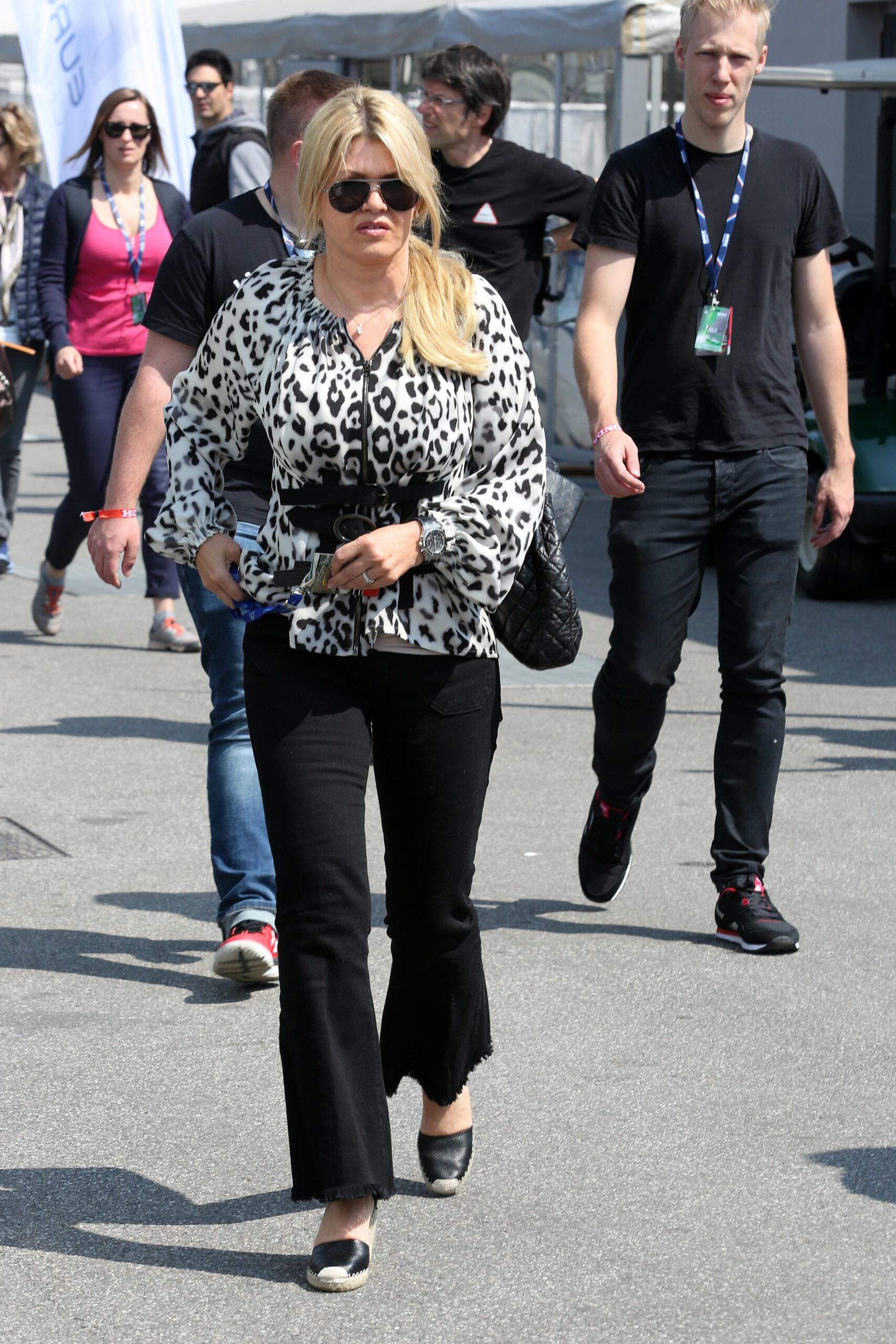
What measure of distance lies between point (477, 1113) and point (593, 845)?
137 centimetres

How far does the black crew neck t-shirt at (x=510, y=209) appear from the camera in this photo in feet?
22.9

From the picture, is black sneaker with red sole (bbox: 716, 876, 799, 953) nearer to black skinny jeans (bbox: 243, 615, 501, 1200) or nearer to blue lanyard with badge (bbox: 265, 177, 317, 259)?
black skinny jeans (bbox: 243, 615, 501, 1200)

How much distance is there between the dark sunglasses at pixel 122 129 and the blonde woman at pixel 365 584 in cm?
515

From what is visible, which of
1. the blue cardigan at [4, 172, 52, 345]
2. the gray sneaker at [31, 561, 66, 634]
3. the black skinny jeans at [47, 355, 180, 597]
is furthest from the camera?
the blue cardigan at [4, 172, 52, 345]

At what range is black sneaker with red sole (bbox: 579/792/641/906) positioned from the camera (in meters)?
5.30

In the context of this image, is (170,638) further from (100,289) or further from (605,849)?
(605,849)

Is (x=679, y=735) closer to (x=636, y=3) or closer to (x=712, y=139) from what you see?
(x=712, y=139)

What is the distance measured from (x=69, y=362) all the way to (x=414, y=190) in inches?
216

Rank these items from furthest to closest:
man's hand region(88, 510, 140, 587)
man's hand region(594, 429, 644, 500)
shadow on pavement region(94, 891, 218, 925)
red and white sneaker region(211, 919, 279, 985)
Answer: shadow on pavement region(94, 891, 218, 925), man's hand region(594, 429, 644, 500), red and white sneaker region(211, 919, 279, 985), man's hand region(88, 510, 140, 587)

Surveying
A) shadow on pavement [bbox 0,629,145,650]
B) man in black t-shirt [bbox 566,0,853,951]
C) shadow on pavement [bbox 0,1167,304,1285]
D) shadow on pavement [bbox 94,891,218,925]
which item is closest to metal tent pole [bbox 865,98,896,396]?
shadow on pavement [bbox 0,629,145,650]

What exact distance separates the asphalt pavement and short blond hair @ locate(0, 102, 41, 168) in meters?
4.10

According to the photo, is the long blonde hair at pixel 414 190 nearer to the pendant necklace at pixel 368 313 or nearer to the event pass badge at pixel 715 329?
the pendant necklace at pixel 368 313

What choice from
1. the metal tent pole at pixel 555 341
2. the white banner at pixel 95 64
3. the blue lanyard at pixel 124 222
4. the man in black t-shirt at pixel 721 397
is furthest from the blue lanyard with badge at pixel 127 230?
the metal tent pole at pixel 555 341

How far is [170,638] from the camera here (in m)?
9.04
